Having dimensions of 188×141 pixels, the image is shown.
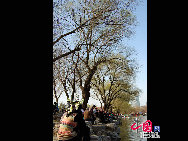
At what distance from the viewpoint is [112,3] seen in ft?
31.7

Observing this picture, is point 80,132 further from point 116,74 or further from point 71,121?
point 116,74
